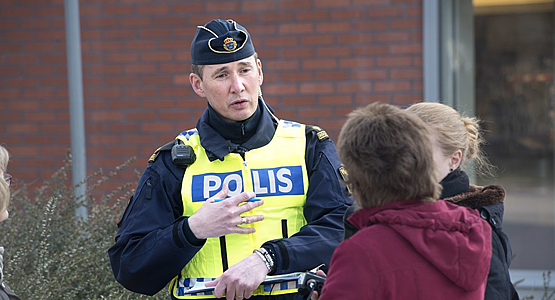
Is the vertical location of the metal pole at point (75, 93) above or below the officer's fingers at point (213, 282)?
above

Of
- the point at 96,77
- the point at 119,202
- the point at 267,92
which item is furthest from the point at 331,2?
the point at 119,202

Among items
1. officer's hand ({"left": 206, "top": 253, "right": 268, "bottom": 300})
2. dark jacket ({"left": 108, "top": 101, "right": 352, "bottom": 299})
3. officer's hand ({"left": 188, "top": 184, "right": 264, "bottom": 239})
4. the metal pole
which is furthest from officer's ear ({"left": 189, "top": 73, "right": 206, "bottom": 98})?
the metal pole

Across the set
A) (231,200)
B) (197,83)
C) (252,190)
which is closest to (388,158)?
(231,200)

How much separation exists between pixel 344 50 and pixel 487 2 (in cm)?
219

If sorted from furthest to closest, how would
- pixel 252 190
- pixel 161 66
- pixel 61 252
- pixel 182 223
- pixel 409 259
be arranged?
pixel 161 66 < pixel 61 252 < pixel 252 190 < pixel 182 223 < pixel 409 259

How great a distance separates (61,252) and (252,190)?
157 centimetres

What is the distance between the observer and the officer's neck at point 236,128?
7.41 ft

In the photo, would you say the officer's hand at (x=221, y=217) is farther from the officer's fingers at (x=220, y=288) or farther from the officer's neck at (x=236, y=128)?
the officer's neck at (x=236, y=128)

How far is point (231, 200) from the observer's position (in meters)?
1.98

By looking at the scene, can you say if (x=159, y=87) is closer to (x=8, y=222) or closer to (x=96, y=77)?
(x=96, y=77)

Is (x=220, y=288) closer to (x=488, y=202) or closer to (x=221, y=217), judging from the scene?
(x=221, y=217)

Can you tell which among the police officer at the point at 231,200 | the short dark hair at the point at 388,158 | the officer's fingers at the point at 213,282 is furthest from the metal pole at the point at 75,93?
the short dark hair at the point at 388,158

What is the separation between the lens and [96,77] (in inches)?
196

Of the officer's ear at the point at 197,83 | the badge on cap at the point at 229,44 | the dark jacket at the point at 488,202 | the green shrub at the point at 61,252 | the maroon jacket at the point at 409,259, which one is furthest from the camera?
the green shrub at the point at 61,252
